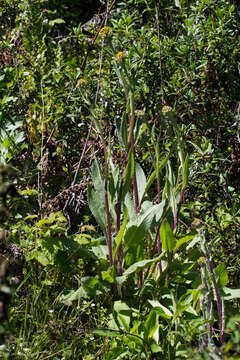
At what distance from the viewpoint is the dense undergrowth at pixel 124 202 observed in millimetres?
2059

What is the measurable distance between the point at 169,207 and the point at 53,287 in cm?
76

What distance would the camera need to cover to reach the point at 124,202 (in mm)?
2525

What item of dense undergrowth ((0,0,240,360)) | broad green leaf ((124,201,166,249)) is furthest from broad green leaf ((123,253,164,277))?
broad green leaf ((124,201,166,249))

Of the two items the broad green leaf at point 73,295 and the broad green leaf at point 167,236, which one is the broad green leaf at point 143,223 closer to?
the broad green leaf at point 167,236

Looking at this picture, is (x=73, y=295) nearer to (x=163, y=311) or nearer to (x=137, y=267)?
(x=137, y=267)

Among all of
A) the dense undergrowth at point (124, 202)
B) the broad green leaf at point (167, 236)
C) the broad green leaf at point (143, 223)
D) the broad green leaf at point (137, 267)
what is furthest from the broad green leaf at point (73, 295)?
the broad green leaf at point (167, 236)

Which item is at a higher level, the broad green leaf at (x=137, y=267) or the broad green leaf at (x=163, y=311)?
the broad green leaf at (x=137, y=267)

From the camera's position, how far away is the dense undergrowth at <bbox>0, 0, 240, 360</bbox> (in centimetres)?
206

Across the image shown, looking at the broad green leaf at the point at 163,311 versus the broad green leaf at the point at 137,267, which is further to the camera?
the broad green leaf at the point at 137,267

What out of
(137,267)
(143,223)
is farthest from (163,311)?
(143,223)

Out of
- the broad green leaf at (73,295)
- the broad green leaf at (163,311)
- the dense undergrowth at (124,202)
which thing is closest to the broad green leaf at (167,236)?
the dense undergrowth at (124,202)

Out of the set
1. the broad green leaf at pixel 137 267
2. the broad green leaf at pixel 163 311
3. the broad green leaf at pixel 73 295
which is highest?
the broad green leaf at pixel 137 267

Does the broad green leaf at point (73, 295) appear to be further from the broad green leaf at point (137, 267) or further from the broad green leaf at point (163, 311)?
the broad green leaf at point (163, 311)

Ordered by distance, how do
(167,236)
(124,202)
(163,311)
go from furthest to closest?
(124,202), (167,236), (163,311)
